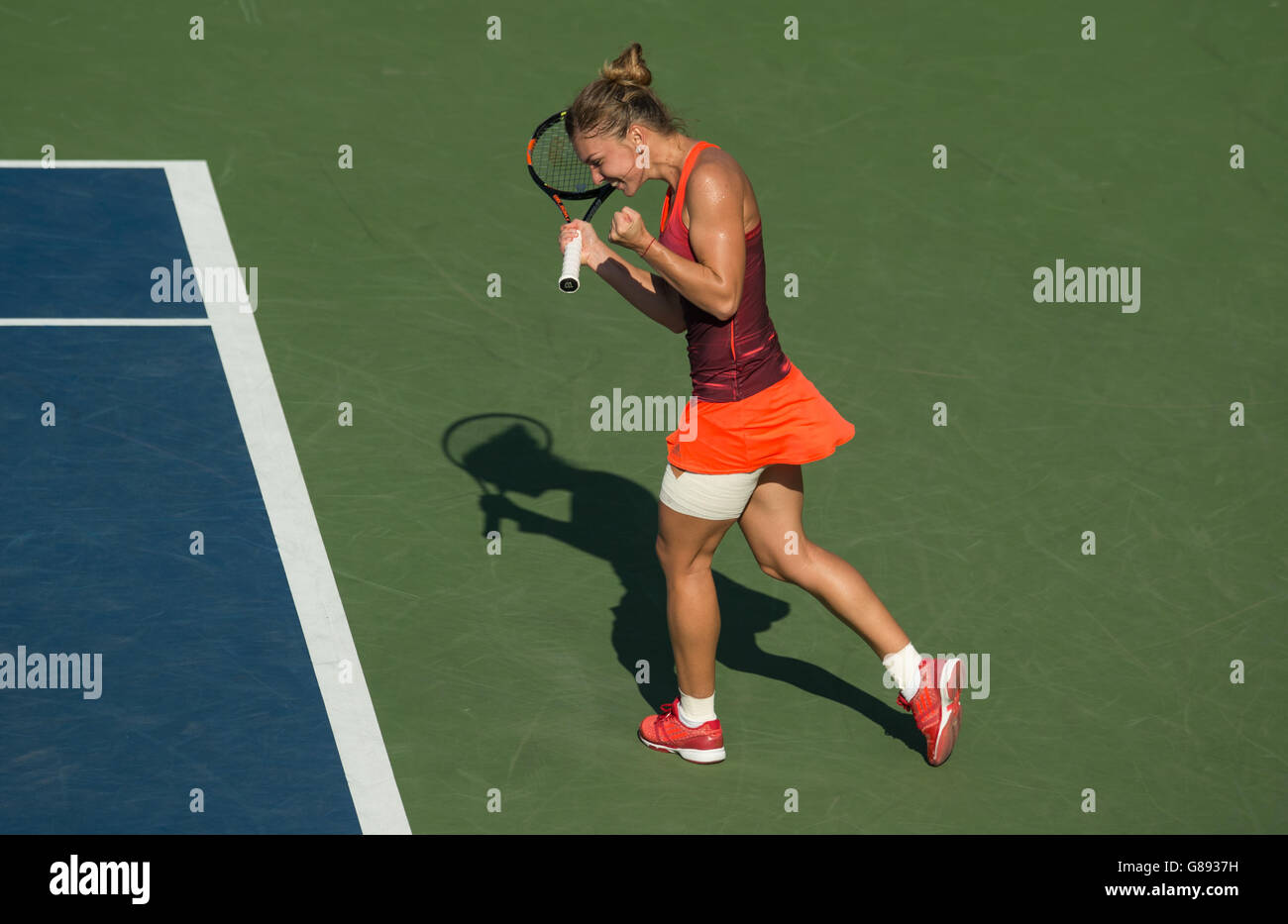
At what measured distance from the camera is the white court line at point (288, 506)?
17.4 feet

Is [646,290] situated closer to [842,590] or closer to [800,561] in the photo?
[800,561]

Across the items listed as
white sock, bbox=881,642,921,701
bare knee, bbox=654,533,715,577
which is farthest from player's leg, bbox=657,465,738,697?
white sock, bbox=881,642,921,701

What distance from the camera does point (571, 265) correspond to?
191 inches

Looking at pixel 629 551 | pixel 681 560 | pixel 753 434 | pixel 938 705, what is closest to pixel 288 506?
pixel 629 551

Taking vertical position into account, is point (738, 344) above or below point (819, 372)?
below

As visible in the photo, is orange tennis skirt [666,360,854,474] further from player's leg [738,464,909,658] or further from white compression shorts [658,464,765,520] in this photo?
player's leg [738,464,909,658]

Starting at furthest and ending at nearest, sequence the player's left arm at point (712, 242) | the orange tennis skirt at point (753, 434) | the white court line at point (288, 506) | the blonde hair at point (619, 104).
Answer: the white court line at point (288, 506) → the orange tennis skirt at point (753, 434) → the blonde hair at point (619, 104) → the player's left arm at point (712, 242)

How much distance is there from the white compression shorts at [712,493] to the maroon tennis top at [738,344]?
0.26 meters

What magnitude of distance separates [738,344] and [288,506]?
7.79 feet

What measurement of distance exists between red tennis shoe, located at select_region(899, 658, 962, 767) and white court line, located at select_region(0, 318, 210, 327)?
389 centimetres

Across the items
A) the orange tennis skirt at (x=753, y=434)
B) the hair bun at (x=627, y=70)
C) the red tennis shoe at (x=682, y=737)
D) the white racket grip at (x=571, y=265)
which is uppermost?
the hair bun at (x=627, y=70)

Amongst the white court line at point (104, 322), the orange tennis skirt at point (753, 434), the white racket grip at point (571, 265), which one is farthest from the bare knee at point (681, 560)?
the white court line at point (104, 322)

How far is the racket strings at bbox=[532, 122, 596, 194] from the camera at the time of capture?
594cm

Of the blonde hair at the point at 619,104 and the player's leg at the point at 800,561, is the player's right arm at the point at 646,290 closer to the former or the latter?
the blonde hair at the point at 619,104
